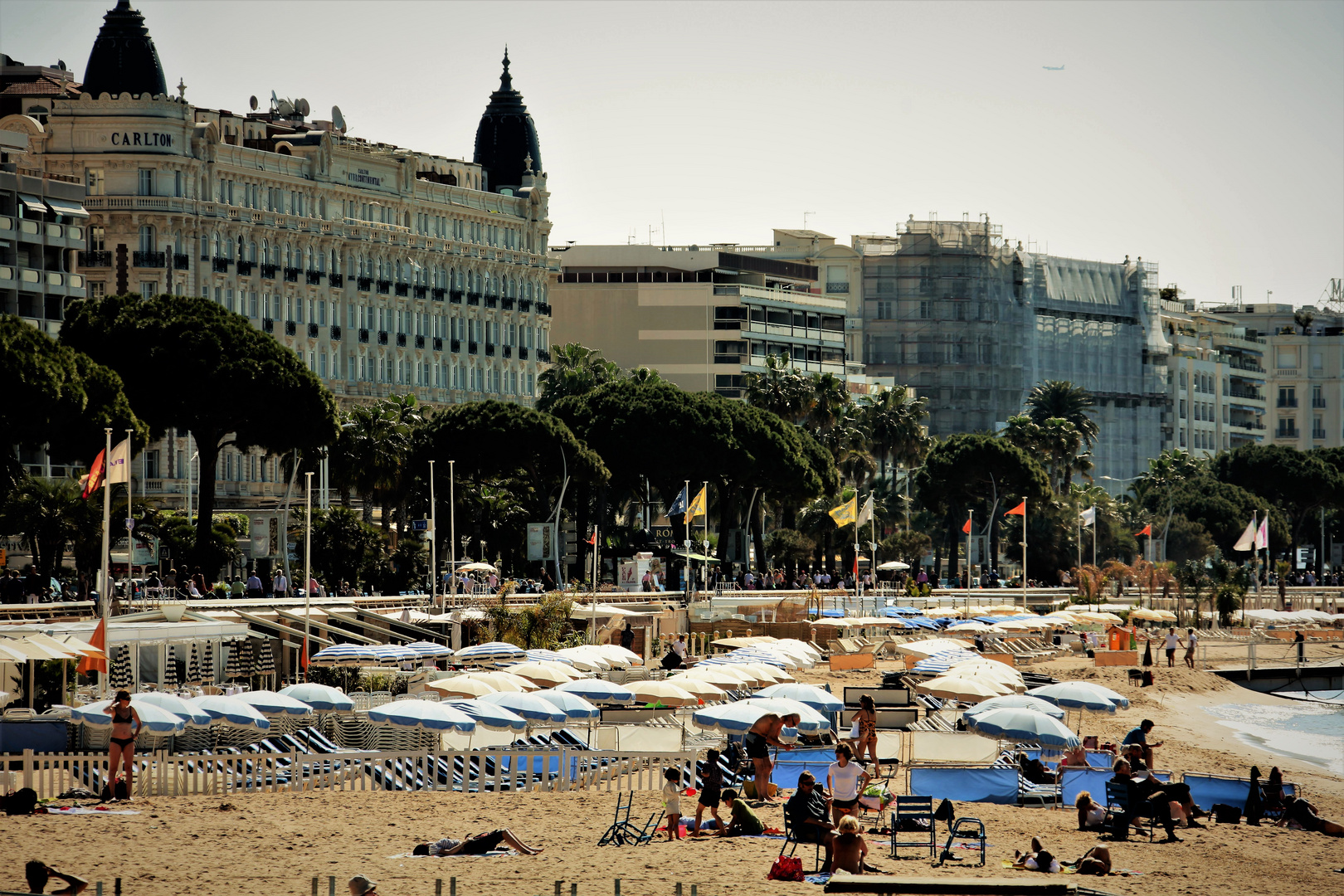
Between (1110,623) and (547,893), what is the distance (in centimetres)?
4872

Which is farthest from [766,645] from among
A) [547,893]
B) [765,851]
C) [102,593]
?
[547,893]

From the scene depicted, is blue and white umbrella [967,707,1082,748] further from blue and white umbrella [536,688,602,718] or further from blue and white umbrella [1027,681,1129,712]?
blue and white umbrella [536,688,602,718]

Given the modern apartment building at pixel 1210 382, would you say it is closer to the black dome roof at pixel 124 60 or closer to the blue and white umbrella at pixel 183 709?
the black dome roof at pixel 124 60

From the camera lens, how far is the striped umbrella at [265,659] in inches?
1565

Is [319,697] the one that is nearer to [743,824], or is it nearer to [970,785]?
[743,824]

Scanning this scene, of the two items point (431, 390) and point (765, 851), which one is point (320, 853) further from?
point (431, 390)

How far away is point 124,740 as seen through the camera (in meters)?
24.0

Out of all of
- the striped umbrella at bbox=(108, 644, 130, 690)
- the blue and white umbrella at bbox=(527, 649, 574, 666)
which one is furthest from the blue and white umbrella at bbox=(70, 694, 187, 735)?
the blue and white umbrella at bbox=(527, 649, 574, 666)

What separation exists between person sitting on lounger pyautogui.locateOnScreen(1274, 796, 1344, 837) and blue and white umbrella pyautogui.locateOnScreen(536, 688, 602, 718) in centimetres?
1058

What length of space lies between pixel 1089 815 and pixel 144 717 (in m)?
12.8

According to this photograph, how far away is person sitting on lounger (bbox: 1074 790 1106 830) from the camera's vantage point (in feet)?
80.9

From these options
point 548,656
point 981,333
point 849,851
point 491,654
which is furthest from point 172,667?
point 981,333

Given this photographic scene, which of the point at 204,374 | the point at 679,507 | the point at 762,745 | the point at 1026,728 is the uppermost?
the point at 204,374

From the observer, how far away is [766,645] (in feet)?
146
